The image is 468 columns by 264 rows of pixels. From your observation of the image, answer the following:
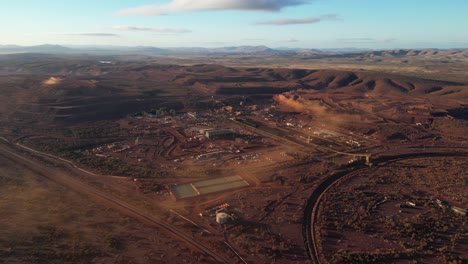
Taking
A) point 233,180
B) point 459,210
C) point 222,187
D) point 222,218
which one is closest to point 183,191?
point 222,187

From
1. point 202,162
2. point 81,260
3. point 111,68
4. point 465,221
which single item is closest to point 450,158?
point 465,221

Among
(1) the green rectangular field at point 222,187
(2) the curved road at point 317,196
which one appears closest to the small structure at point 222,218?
(1) the green rectangular field at point 222,187

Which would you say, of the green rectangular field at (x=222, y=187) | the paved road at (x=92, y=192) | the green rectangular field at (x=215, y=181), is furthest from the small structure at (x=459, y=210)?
the paved road at (x=92, y=192)

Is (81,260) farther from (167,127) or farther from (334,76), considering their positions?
(334,76)

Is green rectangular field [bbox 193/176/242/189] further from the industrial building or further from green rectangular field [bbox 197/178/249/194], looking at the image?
the industrial building

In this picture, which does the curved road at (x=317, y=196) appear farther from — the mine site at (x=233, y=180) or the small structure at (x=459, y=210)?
the small structure at (x=459, y=210)

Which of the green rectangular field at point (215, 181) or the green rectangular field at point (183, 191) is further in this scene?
the green rectangular field at point (215, 181)

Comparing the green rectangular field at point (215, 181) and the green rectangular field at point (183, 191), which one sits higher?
the green rectangular field at point (215, 181)
